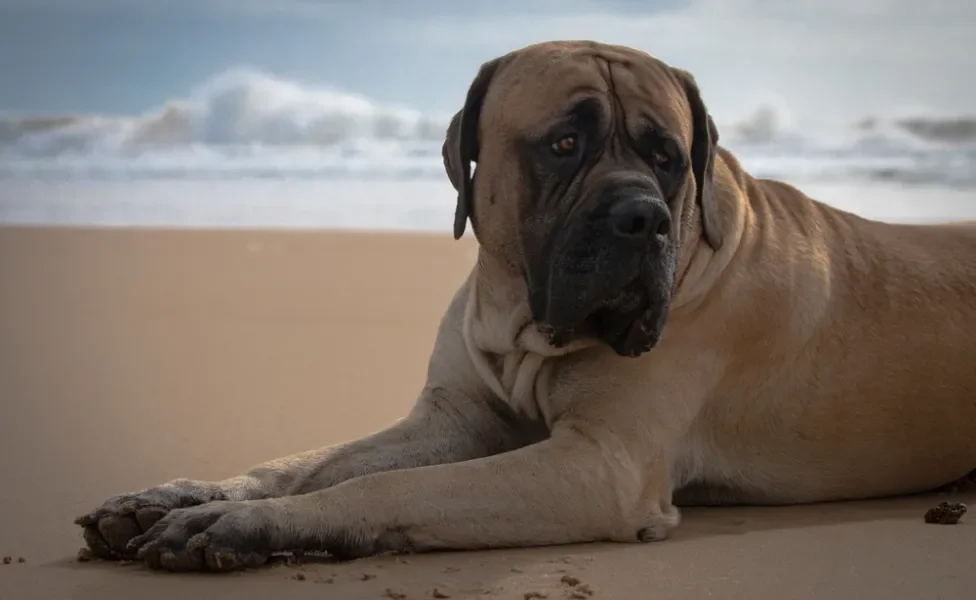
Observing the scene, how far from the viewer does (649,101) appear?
10.0 feet

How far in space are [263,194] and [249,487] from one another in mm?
8894

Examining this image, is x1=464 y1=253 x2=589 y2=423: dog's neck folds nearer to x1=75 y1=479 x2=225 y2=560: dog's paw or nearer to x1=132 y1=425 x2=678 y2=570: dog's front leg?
x1=132 y1=425 x2=678 y2=570: dog's front leg

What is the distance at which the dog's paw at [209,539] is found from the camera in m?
2.52

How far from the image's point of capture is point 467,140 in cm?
Result: 326

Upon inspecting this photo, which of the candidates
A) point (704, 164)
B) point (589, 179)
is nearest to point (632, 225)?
point (589, 179)

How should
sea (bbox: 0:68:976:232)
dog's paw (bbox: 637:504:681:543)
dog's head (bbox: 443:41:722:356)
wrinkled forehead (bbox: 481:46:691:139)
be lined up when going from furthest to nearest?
1. sea (bbox: 0:68:976:232)
2. wrinkled forehead (bbox: 481:46:691:139)
3. dog's paw (bbox: 637:504:681:543)
4. dog's head (bbox: 443:41:722:356)

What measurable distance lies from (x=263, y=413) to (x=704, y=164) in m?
1.92

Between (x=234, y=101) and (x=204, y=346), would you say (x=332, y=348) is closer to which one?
(x=204, y=346)

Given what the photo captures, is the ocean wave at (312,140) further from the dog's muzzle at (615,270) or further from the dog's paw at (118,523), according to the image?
the dog's paw at (118,523)

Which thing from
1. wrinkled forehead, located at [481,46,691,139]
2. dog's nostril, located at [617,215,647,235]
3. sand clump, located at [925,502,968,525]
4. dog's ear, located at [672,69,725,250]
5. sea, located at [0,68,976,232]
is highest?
sea, located at [0,68,976,232]

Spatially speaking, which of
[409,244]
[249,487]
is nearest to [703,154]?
[249,487]

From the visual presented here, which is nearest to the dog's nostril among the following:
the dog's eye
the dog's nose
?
the dog's nose

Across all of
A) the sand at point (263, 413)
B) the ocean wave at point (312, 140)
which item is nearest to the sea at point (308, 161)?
the ocean wave at point (312, 140)

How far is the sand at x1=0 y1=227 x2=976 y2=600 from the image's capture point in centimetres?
251
